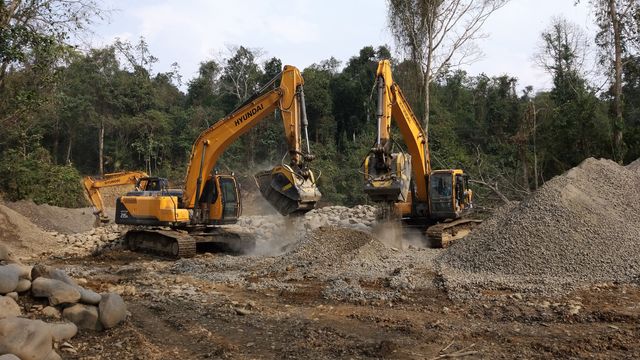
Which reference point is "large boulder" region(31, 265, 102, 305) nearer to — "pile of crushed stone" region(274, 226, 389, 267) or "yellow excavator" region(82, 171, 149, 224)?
"pile of crushed stone" region(274, 226, 389, 267)

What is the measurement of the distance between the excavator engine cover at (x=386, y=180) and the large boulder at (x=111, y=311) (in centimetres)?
697

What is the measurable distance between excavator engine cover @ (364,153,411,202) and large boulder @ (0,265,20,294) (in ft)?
24.9

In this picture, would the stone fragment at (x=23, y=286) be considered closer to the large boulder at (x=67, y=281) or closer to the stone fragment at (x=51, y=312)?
the large boulder at (x=67, y=281)

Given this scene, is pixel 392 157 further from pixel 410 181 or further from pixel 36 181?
pixel 36 181

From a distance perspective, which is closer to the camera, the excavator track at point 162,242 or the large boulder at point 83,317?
the large boulder at point 83,317

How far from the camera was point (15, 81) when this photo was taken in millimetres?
18406

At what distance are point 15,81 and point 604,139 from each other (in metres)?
21.2

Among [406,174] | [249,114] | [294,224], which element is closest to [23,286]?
[294,224]

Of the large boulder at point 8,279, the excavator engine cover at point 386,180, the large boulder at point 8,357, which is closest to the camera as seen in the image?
the large boulder at point 8,357

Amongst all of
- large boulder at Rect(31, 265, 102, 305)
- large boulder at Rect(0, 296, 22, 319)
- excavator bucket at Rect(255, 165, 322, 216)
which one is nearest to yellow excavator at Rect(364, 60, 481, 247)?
excavator bucket at Rect(255, 165, 322, 216)

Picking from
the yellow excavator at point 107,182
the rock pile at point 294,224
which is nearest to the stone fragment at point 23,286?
the rock pile at point 294,224

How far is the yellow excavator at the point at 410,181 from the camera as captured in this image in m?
12.1

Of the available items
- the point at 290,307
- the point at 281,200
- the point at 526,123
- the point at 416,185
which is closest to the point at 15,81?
the point at 281,200

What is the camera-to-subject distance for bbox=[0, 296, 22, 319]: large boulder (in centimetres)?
503
